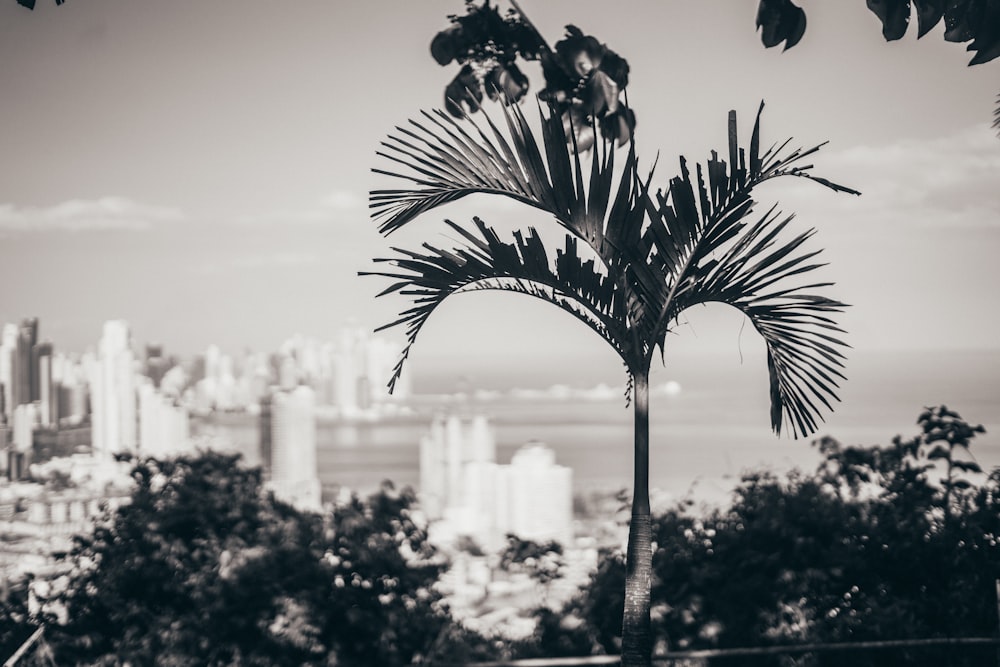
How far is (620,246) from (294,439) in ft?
11.5

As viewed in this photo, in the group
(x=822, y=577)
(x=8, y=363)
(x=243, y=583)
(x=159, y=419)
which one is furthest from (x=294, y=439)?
(x=822, y=577)

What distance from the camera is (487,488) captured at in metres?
5.16

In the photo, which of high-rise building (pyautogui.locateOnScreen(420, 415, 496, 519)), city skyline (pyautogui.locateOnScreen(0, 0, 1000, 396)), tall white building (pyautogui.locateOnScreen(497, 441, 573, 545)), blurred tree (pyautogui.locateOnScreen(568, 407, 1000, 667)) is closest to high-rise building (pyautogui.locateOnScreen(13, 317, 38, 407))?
city skyline (pyautogui.locateOnScreen(0, 0, 1000, 396))

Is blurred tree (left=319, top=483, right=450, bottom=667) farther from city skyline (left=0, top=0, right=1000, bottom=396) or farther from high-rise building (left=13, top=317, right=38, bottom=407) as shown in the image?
high-rise building (left=13, top=317, right=38, bottom=407)

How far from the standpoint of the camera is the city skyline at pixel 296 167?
5.61m

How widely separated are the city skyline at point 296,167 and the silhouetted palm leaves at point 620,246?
10.00 ft

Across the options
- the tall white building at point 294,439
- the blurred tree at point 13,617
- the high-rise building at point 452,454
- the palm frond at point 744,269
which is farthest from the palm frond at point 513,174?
the blurred tree at point 13,617

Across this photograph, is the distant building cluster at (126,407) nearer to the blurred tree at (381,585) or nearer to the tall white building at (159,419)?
the tall white building at (159,419)

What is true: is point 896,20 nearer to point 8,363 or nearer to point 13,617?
point 13,617

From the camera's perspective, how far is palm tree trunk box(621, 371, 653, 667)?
7.97ft

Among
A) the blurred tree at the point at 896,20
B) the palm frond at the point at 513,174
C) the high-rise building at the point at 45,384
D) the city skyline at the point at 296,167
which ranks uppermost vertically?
the city skyline at the point at 296,167

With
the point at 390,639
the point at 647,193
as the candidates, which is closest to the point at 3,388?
the point at 390,639

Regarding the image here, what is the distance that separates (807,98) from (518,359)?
7.85ft

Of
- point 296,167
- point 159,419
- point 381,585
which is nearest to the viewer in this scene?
point 381,585
